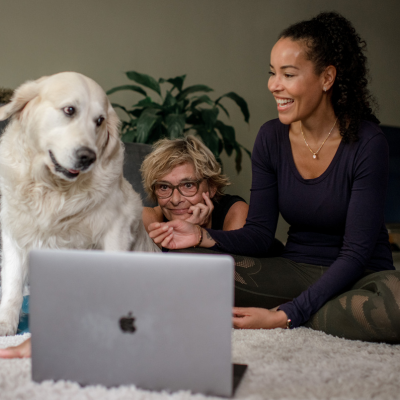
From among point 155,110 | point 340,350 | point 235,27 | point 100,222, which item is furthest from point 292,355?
point 235,27

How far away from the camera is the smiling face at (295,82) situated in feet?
4.24

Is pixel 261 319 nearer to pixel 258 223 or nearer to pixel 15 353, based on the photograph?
pixel 258 223

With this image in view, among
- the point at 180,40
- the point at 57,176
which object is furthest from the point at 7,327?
the point at 180,40

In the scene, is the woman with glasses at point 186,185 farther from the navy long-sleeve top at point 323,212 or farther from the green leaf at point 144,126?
the green leaf at point 144,126

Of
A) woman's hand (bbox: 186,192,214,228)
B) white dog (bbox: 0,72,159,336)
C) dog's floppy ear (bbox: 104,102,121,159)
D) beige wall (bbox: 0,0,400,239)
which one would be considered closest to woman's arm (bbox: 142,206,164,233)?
woman's hand (bbox: 186,192,214,228)

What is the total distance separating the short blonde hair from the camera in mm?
1706

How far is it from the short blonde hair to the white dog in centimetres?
44

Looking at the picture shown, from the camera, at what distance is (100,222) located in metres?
1.18

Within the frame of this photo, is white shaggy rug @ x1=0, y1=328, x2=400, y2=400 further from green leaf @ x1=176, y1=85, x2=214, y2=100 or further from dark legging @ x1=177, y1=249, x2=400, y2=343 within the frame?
green leaf @ x1=176, y1=85, x2=214, y2=100

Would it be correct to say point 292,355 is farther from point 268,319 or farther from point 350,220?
point 350,220

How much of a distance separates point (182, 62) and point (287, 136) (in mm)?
1989

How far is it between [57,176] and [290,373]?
30.0 inches

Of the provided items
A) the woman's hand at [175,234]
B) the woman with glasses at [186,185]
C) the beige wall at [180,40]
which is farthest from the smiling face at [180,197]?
the beige wall at [180,40]

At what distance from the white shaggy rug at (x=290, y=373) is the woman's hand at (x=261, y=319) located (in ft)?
0.09
